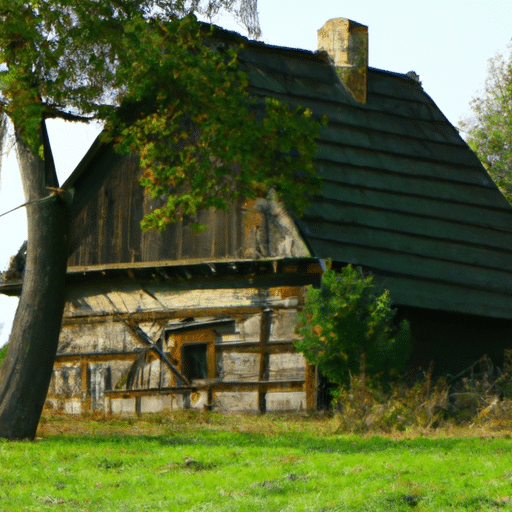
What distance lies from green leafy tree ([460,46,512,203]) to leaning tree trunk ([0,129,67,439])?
18.3 meters

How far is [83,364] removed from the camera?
719 inches

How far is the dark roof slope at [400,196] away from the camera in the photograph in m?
17.2

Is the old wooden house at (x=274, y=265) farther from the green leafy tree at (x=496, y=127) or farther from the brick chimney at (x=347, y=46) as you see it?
the green leafy tree at (x=496, y=127)

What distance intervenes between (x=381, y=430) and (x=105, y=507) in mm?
5687

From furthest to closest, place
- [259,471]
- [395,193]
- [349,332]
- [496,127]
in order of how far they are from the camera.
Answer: [496,127] → [395,193] → [349,332] → [259,471]

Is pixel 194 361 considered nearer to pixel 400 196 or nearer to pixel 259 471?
pixel 400 196

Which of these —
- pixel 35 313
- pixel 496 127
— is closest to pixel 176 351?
pixel 35 313

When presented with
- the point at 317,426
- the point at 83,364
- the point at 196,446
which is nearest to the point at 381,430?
the point at 317,426

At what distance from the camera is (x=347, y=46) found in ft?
69.9

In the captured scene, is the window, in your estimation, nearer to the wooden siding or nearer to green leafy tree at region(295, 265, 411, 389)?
the wooden siding

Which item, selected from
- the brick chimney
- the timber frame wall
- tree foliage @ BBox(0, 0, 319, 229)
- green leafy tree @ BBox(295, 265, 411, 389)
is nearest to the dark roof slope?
the brick chimney

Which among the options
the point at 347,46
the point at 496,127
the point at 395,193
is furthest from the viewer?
the point at 496,127

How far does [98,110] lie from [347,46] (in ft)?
32.5

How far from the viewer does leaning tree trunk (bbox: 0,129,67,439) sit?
1230 cm
